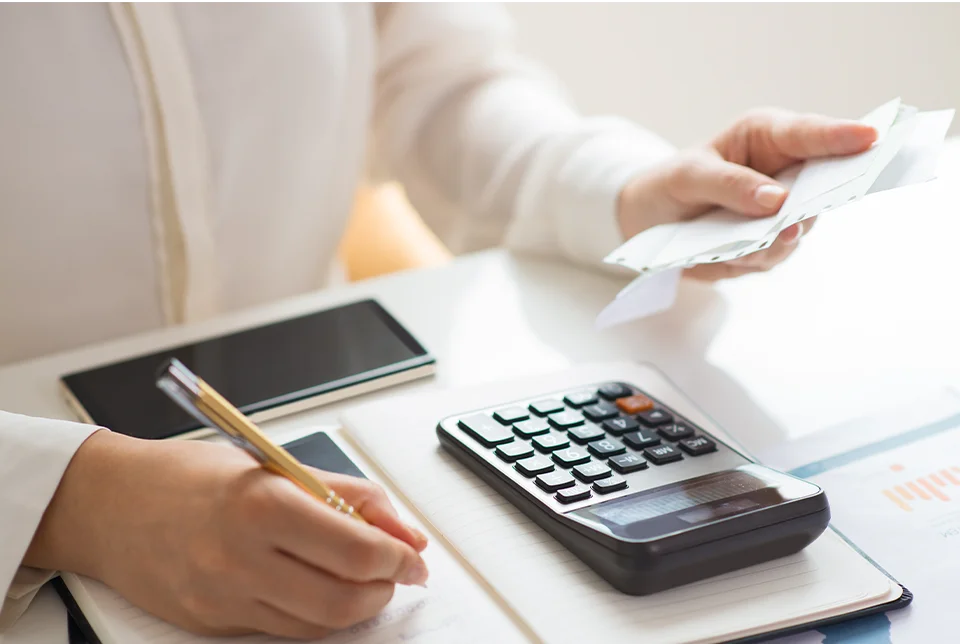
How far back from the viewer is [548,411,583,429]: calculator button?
44cm

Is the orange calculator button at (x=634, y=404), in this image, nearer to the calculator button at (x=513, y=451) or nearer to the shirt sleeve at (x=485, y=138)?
the calculator button at (x=513, y=451)

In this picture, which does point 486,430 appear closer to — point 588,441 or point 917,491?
point 588,441

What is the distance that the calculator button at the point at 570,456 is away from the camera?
0.41 meters

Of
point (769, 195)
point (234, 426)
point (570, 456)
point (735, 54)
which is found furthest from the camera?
point (735, 54)

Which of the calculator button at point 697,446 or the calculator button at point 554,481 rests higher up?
the calculator button at point 697,446

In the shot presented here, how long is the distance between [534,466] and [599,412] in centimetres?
5

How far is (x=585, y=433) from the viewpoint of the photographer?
1.41 ft

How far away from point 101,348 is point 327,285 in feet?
1.04

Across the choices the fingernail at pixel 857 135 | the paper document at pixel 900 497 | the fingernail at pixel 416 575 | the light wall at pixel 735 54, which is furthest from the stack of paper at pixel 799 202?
the light wall at pixel 735 54

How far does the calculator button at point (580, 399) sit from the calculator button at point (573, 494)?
0.07 metres

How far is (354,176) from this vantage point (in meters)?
0.83

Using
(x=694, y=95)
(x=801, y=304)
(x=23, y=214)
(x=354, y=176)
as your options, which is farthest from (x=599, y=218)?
(x=694, y=95)

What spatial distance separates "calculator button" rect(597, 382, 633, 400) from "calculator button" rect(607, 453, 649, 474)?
6 cm

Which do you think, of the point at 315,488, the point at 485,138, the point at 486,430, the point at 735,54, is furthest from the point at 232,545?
the point at 735,54
